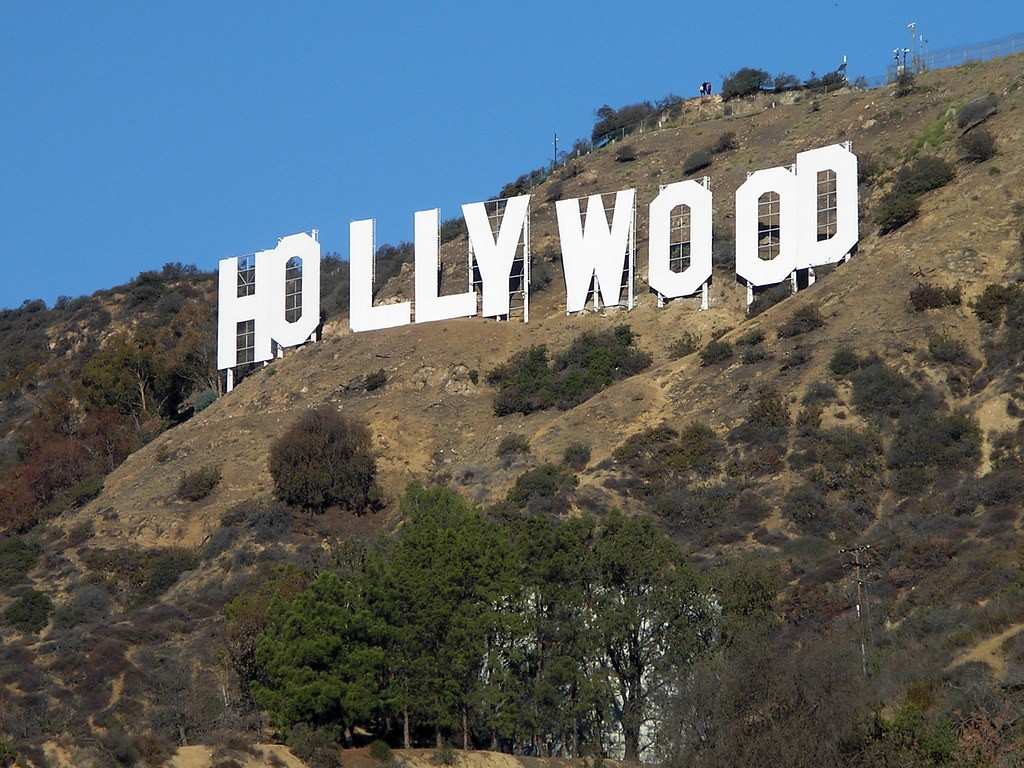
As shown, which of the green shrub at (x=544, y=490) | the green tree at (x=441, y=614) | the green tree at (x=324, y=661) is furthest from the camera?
the green shrub at (x=544, y=490)

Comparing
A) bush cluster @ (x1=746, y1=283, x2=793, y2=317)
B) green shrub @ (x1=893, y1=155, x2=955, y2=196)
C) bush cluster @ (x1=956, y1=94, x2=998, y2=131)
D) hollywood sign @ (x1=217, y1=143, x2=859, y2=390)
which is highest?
bush cluster @ (x1=956, y1=94, x2=998, y2=131)

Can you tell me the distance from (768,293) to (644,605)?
2526 cm

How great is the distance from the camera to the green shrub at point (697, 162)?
8788 cm

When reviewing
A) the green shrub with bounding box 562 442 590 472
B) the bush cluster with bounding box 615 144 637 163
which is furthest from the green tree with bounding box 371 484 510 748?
the bush cluster with bounding box 615 144 637 163

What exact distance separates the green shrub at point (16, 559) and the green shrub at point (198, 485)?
4944mm

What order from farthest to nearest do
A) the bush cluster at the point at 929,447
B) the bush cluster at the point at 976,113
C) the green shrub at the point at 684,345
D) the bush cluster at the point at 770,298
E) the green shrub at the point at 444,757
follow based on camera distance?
the bush cluster at the point at 976,113
the bush cluster at the point at 770,298
the green shrub at the point at 684,345
the bush cluster at the point at 929,447
the green shrub at the point at 444,757

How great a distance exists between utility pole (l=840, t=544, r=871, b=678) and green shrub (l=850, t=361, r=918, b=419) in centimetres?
786

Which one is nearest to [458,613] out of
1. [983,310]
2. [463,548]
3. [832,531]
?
[463,548]

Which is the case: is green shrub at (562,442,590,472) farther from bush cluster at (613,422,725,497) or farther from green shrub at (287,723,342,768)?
green shrub at (287,723,342,768)

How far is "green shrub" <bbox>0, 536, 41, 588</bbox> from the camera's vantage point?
67.8m

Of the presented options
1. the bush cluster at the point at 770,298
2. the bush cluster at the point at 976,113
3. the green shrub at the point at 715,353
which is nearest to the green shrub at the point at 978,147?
the bush cluster at the point at 976,113

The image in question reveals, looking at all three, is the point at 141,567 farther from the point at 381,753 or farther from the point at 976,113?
the point at 976,113

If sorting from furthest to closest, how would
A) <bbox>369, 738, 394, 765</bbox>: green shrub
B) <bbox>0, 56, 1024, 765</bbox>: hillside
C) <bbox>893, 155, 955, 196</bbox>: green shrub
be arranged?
<bbox>893, 155, 955, 196</bbox>: green shrub → <bbox>0, 56, 1024, 765</bbox>: hillside → <bbox>369, 738, 394, 765</bbox>: green shrub

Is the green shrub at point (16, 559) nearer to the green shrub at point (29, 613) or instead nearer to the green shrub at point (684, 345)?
the green shrub at point (29, 613)
